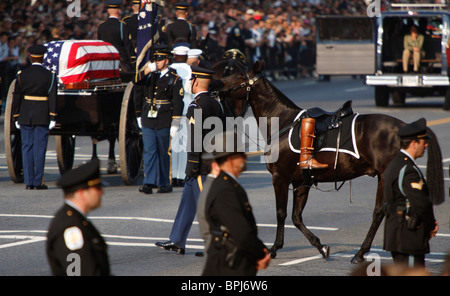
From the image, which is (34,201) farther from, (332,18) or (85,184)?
(332,18)

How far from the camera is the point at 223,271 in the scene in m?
5.98

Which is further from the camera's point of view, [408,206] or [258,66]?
[258,66]

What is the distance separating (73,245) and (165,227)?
5894 millimetres

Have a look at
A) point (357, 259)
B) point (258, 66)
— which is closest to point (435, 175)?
point (357, 259)

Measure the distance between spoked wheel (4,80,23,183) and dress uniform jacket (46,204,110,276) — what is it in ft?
29.1

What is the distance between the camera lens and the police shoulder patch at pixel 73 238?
212 inches

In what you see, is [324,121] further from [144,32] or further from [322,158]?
[144,32]

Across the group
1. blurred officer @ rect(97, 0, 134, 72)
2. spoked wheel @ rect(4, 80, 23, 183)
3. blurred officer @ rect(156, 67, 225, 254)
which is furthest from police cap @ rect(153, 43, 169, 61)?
blurred officer @ rect(156, 67, 225, 254)

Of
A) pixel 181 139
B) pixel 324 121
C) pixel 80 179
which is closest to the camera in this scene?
pixel 80 179

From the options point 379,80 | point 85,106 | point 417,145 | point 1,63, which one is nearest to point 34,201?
point 85,106

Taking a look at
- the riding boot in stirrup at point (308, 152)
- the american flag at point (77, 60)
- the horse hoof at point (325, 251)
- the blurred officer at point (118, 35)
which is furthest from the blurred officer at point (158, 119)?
the horse hoof at point (325, 251)

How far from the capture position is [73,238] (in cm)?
539

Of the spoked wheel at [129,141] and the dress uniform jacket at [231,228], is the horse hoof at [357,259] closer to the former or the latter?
the dress uniform jacket at [231,228]

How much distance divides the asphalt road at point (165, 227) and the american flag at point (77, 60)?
5.73 ft
